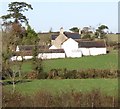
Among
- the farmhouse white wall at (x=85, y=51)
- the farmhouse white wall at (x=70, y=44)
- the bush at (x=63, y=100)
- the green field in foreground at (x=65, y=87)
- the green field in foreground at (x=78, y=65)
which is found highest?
the farmhouse white wall at (x=70, y=44)

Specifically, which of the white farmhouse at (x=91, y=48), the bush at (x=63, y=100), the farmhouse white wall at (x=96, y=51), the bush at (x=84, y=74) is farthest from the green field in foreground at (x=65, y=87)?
the farmhouse white wall at (x=96, y=51)

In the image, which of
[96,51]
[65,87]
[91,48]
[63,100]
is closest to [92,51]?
[91,48]

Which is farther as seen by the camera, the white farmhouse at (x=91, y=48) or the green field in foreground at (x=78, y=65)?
the white farmhouse at (x=91, y=48)

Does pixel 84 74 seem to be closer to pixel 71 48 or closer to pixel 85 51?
pixel 85 51

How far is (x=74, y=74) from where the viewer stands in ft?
112

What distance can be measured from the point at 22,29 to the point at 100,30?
1029 inches

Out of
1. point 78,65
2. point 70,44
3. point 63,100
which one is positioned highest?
point 70,44

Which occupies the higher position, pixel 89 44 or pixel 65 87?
pixel 89 44

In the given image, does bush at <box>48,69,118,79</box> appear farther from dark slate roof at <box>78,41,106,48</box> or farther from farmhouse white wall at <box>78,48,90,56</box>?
dark slate roof at <box>78,41,106,48</box>

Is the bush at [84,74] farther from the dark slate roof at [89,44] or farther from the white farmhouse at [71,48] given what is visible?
the dark slate roof at [89,44]

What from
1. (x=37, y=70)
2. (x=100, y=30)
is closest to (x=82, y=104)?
(x=37, y=70)

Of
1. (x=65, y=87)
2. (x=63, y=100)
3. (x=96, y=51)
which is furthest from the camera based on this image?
(x=96, y=51)

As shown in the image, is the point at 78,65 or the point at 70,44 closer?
the point at 78,65

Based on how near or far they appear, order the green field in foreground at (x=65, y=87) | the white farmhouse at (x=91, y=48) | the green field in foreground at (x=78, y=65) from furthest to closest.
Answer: the white farmhouse at (x=91, y=48) < the green field in foreground at (x=78, y=65) < the green field in foreground at (x=65, y=87)
